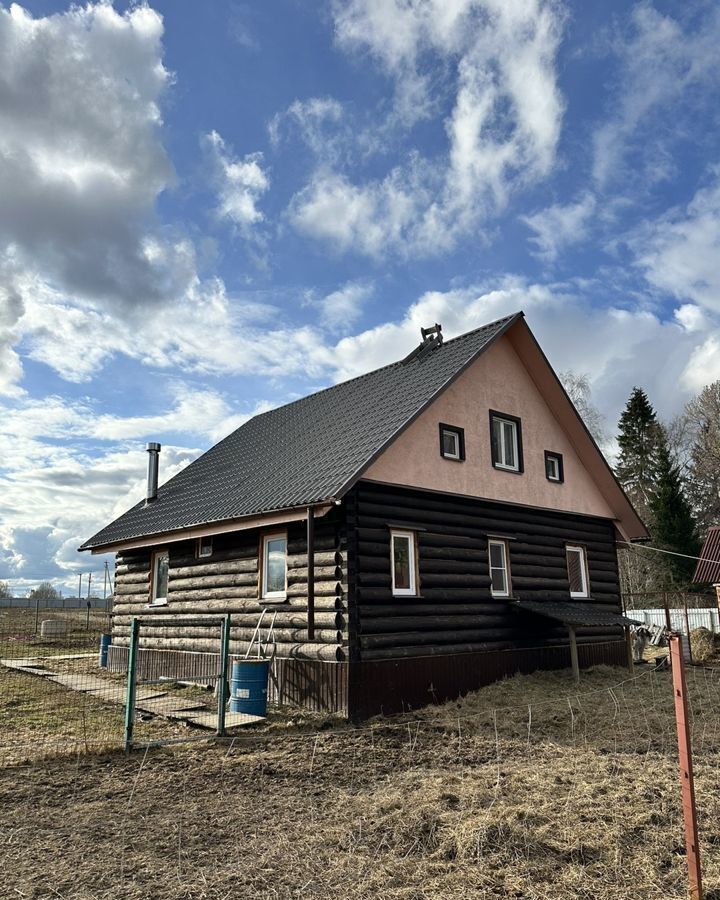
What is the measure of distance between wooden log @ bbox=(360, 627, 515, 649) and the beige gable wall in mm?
2605

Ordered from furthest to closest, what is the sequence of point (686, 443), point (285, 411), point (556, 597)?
1. point (686, 443)
2. point (285, 411)
3. point (556, 597)

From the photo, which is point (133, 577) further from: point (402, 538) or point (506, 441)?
point (506, 441)

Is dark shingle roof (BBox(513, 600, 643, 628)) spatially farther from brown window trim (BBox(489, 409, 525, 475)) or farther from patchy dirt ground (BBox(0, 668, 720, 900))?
patchy dirt ground (BBox(0, 668, 720, 900))

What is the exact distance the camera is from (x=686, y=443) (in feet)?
140

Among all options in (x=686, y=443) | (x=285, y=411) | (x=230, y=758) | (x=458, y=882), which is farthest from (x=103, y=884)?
(x=686, y=443)

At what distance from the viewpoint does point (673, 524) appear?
38.2m

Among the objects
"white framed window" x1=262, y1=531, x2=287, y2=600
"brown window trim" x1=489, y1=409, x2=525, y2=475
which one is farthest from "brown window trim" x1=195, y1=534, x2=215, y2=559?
"brown window trim" x1=489, y1=409, x2=525, y2=475

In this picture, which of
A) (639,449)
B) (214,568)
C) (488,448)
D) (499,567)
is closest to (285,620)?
(214,568)

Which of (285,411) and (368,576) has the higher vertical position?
(285,411)

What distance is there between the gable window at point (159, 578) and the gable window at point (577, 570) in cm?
949

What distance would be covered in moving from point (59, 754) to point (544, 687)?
8907 mm

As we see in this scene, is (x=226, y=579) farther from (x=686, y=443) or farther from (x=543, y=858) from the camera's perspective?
(x=686, y=443)

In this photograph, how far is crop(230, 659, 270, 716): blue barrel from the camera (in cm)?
1112

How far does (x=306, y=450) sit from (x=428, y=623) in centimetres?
441
